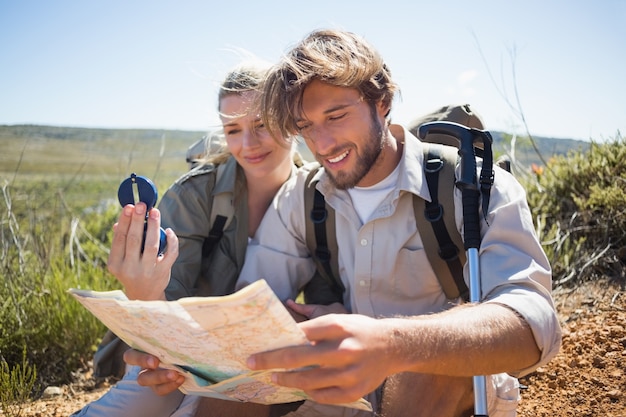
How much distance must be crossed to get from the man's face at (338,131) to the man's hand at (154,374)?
1198mm

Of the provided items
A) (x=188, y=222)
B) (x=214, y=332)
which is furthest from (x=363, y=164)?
(x=214, y=332)

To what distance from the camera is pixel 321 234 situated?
299 cm

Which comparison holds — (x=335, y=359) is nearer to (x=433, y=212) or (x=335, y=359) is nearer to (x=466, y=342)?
(x=466, y=342)

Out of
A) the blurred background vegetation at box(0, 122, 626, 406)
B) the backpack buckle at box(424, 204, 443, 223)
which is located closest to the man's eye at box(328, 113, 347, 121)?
the backpack buckle at box(424, 204, 443, 223)

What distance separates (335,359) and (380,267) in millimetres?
1341

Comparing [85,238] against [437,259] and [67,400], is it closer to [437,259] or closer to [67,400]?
[67,400]

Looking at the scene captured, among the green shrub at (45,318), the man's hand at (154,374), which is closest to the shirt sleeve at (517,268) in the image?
the man's hand at (154,374)

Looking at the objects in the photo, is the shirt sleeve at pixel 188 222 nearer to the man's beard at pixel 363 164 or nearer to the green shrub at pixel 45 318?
the man's beard at pixel 363 164

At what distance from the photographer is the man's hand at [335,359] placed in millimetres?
1501

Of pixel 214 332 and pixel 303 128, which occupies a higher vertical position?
pixel 303 128

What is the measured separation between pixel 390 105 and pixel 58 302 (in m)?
2.94

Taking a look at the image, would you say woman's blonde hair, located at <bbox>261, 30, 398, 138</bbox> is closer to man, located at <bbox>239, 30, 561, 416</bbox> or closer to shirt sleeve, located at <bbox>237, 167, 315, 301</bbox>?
man, located at <bbox>239, 30, 561, 416</bbox>

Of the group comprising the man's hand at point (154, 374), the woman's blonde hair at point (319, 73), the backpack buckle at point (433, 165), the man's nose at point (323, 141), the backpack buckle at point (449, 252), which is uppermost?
the woman's blonde hair at point (319, 73)

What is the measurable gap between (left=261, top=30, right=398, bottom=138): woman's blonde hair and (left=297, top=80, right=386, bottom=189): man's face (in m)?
0.04
